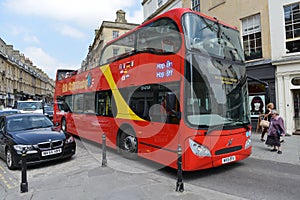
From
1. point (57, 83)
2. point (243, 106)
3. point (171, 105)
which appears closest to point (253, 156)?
point (243, 106)

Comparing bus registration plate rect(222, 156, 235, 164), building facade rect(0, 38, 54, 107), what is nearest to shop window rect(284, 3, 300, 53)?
bus registration plate rect(222, 156, 235, 164)

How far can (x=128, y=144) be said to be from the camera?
722 centimetres

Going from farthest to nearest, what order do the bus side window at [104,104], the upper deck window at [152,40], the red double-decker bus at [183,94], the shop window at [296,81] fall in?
the shop window at [296,81]
the bus side window at [104,104]
the upper deck window at [152,40]
the red double-decker bus at [183,94]

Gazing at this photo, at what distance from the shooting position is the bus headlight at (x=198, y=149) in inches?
196

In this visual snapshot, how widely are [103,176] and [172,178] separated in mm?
1693

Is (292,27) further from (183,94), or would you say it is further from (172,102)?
(172,102)

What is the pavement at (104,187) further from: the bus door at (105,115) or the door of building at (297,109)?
the door of building at (297,109)

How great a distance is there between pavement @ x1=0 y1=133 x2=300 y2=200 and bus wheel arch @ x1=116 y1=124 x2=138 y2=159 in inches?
34.3

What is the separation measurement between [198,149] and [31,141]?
4500 mm

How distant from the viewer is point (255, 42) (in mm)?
13227

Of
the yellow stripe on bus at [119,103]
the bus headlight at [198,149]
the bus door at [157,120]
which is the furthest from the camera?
the yellow stripe on bus at [119,103]

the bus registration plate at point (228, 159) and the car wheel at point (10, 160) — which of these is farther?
the car wheel at point (10, 160)

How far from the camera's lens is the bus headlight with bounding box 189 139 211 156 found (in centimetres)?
498

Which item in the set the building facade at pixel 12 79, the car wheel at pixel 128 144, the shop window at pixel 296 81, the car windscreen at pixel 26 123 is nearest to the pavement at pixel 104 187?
the car wheel at pixel 128 144
